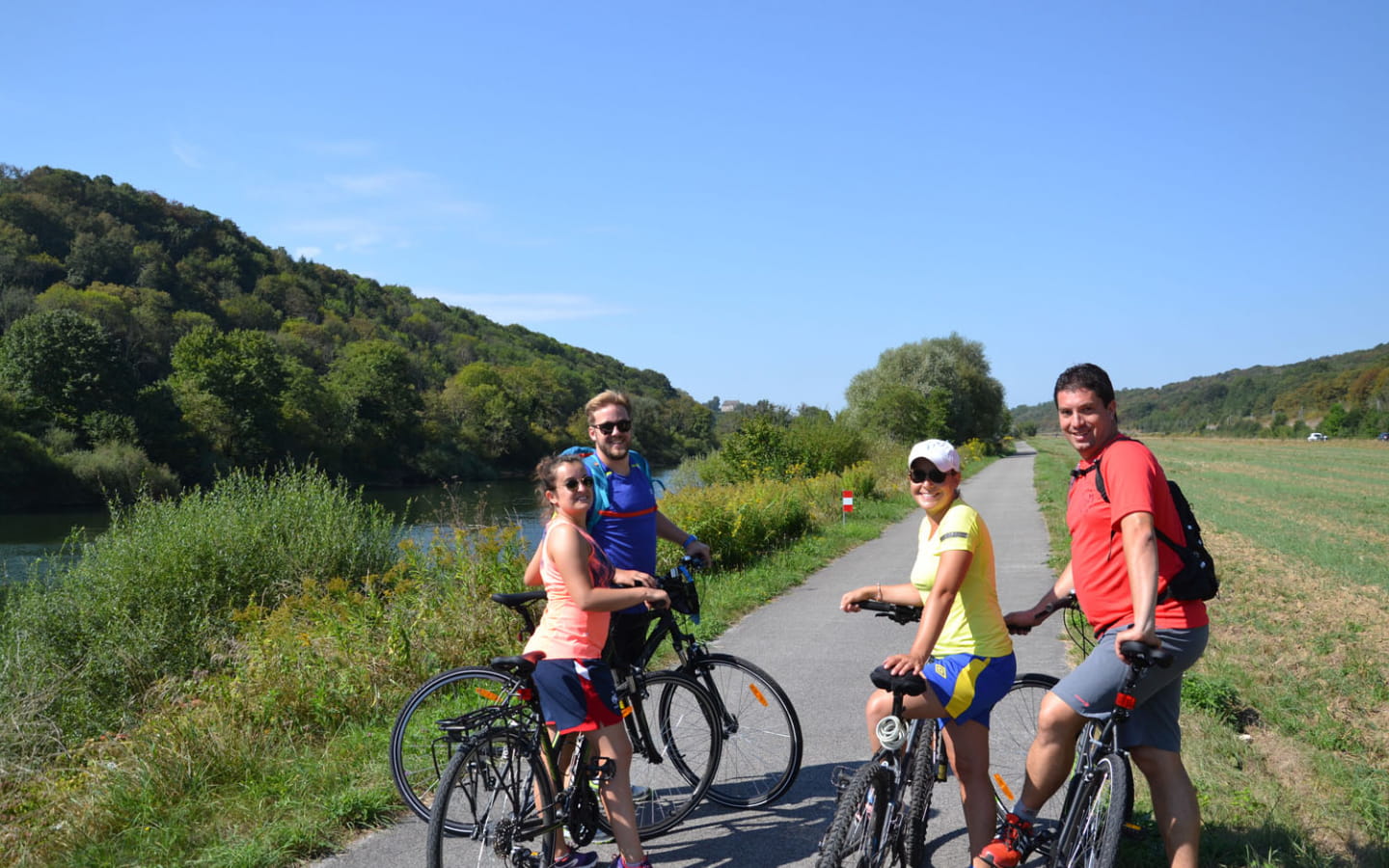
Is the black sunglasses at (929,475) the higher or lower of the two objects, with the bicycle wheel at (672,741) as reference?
higher

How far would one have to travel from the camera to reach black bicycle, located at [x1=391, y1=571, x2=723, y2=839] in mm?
3893

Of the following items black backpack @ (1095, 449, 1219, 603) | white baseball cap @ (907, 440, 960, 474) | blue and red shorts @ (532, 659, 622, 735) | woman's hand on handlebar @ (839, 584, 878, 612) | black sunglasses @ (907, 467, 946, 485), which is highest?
white baseball cap @ (907, 440, 960, 474)

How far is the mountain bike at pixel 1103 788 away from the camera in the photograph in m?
2.65

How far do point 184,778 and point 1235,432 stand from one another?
135 meters

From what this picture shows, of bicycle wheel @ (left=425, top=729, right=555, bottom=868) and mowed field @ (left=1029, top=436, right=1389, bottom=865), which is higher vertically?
Result: bicycle wheel @ (left=425, top=729, right=555, bottom=868)

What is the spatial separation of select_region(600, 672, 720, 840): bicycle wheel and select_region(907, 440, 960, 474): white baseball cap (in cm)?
157

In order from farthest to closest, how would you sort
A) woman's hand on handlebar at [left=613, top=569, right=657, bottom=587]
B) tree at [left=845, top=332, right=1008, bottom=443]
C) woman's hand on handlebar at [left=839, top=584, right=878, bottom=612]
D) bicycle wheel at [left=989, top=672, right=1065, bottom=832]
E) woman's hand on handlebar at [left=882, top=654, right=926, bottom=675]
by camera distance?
tree at [left=845, top=332, right=1008, bottom=443]
bicycle wheel at [left=989, top=672, right=1065, bottom=832]
woman's hand on handlebar at [left=613, top=569, right=657, bottom=587]
woman's hand on handlebar at [left=839, top=584, right=878, bottom=612]
woman's hand on handlebar at [left=882, top=654, right=926, bottom=675]

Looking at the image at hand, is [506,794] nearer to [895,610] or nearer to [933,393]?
[895,610]

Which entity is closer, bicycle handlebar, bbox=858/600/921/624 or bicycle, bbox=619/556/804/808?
bicycle handlebar, bbox=858/600/921/624

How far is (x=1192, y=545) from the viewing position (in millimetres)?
2812

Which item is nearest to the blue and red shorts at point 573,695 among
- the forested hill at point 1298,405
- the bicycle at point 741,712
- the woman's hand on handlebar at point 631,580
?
the woman's hand on handlebar at point 631,580

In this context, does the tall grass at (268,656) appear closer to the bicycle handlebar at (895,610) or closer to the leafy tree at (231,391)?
the bicycle handlebar at (895,610)

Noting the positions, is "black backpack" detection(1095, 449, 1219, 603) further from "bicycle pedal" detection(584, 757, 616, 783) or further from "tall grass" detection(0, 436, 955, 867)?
"tall grass" detection(0, 436, 955, 867)

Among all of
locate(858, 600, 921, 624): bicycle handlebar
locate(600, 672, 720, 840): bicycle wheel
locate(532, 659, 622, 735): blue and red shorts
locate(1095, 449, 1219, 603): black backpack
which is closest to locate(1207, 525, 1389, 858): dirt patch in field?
locate(1095, 449, 1219, 603): black backpack
